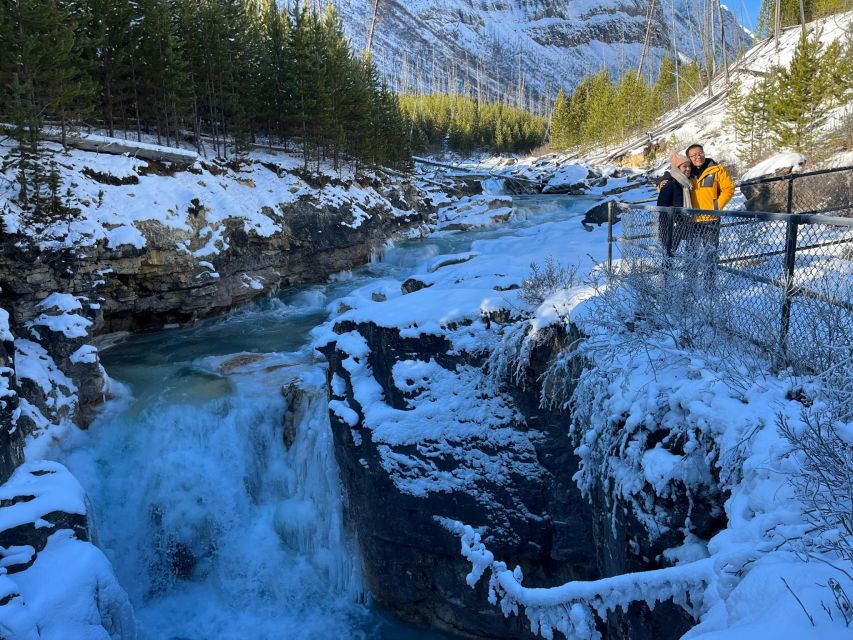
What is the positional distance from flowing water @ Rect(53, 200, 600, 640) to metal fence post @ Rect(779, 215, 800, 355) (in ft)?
21.1


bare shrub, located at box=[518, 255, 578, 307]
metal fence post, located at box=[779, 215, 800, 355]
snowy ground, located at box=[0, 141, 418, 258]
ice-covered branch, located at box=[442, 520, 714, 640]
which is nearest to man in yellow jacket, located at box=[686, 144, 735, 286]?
bare shrub, located at box=[518, 255, 578, 307]

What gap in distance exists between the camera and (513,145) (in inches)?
3504

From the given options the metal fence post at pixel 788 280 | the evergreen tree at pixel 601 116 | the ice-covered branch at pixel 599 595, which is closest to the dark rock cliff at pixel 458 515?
the metal fence post at pixel 788 280

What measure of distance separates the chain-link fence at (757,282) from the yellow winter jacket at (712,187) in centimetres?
56

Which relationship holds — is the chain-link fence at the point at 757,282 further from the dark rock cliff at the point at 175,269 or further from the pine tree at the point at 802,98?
the pine tree at the point at 802,98

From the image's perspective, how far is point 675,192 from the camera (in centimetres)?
759

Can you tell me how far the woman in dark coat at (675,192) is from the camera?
6.84m

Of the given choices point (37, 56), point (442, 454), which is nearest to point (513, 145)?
point (37, 56)

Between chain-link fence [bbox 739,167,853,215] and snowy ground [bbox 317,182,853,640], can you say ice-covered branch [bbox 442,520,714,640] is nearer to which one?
snowy ground [bbox 317,182,853,640]

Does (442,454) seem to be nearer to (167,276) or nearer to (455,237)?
(167,276)

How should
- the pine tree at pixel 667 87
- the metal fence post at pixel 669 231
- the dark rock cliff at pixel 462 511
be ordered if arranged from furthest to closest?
the pine tree at pixel 667 87
the dark rock cliff at pixel 462 511
the metal fence post at pixel 669 231

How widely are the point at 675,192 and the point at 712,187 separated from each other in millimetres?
535

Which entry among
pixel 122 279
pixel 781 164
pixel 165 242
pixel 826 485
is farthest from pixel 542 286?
pixel 781 164

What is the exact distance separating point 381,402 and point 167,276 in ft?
29.9
